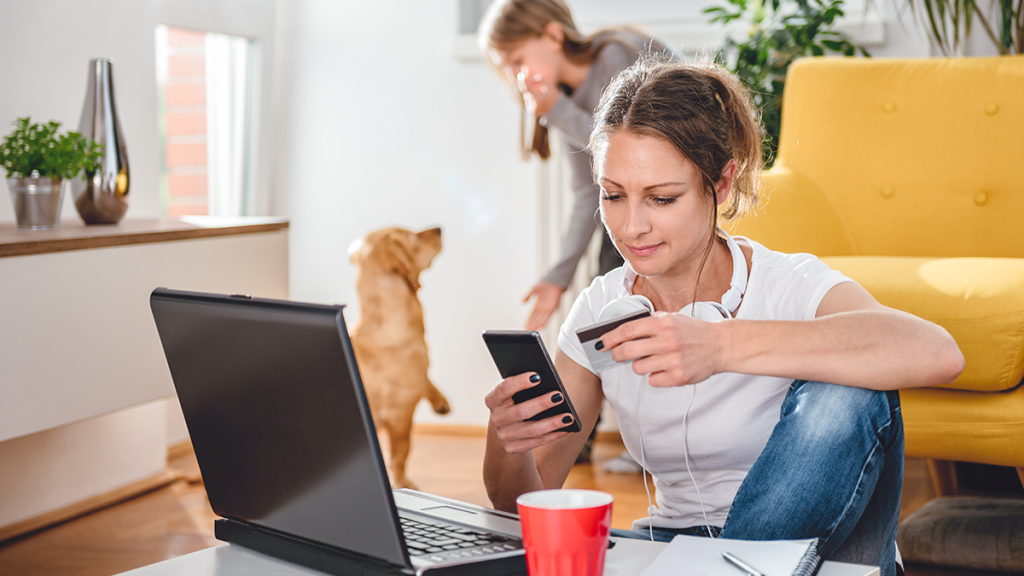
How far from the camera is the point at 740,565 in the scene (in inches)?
25.6

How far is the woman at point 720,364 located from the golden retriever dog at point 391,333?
1126 mm

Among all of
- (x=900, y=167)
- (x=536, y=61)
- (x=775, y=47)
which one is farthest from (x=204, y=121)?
(x=900, y=167)

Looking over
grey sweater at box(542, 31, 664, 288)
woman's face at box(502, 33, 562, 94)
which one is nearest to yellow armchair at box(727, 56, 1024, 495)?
grey sweater at box(542, 31, 664, 288)

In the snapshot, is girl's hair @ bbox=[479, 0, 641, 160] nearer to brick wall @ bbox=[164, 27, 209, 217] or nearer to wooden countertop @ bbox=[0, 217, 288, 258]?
wooden countertop @ bbox=[0, 217, 288, 258]

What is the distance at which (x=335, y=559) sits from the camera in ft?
2.30

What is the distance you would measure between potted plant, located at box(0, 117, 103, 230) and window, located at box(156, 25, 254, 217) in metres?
0.90

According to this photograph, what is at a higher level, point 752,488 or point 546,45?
point 546,45

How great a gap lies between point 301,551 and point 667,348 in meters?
0.34

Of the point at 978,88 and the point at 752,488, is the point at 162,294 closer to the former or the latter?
the point at 752,488

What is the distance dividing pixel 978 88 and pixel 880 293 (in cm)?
80

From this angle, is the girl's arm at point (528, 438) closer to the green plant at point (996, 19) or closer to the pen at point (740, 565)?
the pen at point (740, 565)

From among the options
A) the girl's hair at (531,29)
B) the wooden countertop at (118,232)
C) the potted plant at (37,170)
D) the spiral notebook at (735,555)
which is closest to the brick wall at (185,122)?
the wooden countertop at (118,232)

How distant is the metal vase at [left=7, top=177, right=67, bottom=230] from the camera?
1.76m

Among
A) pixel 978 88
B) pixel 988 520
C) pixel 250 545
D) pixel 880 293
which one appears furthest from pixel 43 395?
pixel 978 88
